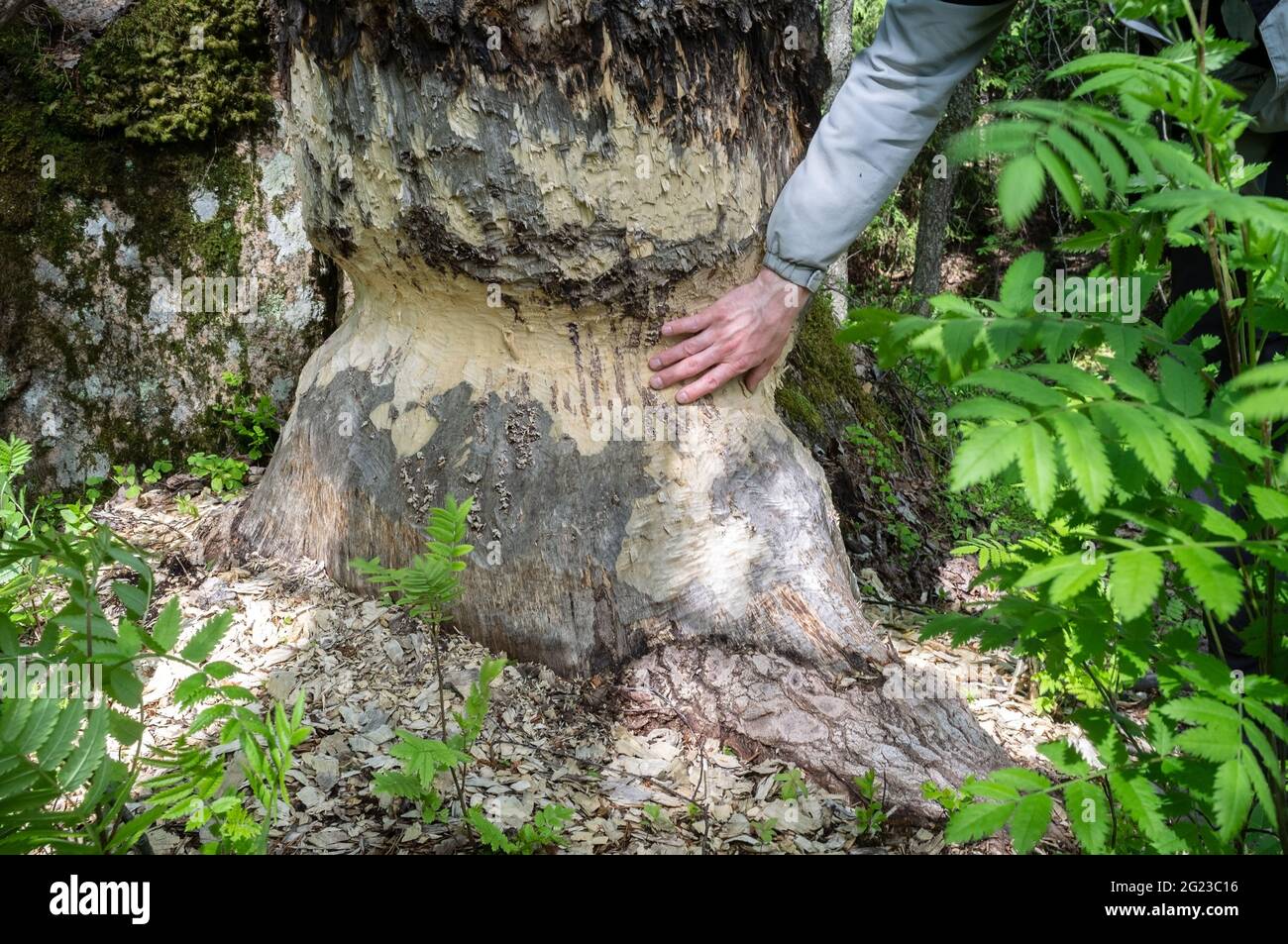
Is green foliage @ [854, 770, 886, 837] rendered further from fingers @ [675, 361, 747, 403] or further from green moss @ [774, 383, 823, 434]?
green moss @ [774, 383, 823, 434]

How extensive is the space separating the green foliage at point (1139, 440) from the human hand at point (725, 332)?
872 millimetres

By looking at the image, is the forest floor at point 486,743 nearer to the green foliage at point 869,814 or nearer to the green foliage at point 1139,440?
the green foliage at point 869,814

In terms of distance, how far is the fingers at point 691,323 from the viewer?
9.02 feet

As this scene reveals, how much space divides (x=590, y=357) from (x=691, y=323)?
320mm

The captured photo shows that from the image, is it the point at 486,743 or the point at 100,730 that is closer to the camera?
the point at 100,730

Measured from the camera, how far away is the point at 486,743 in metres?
2.52

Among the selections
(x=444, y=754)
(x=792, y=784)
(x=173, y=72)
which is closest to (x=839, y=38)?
(x=173, y=72)

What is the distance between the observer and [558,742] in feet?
8.41

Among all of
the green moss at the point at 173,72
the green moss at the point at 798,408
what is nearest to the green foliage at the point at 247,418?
the green moss at the point at 173,72

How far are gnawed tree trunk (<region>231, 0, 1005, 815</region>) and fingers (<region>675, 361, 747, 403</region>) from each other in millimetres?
76

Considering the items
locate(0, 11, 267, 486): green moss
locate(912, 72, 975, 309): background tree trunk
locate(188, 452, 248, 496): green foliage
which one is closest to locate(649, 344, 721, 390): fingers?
locate(188, 452, 248, 496): green foliage

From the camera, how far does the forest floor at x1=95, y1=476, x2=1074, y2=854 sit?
2256 millimetres

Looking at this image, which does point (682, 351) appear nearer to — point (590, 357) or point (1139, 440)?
point (590, 357)
